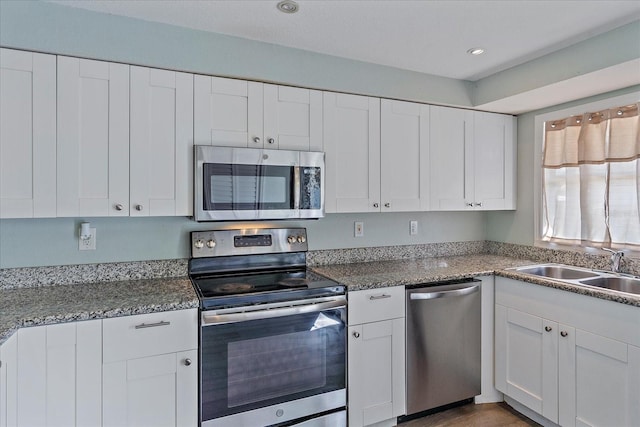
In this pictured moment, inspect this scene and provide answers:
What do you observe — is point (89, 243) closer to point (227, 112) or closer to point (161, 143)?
point (161, 143)

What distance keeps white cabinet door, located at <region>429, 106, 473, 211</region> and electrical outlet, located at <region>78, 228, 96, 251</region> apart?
2.25 meters

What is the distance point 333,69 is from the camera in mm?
2459

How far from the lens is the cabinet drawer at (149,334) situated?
1.67 meters

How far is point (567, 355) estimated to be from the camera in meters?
2.12

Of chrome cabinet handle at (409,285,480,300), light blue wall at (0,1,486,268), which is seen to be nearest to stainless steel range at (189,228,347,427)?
light blue wall at (0,1,486,268)

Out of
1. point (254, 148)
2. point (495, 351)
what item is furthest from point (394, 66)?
point (495, 351)

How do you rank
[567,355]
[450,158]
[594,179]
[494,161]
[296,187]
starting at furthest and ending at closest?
[494,161] < [450,158] < [594,179] < [296,187] < [567,355]

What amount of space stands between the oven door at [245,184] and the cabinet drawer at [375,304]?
63 cm

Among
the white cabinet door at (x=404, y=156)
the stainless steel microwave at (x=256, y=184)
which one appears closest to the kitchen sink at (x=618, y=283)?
the white cabinet door at (x=404, y=156)

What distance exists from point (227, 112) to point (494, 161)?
7.08 ft

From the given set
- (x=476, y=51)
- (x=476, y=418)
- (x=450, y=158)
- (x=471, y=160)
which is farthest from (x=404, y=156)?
(x=476, y=418)

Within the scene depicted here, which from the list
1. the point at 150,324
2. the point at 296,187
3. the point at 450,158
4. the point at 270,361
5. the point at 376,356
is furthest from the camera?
the point at 450,158

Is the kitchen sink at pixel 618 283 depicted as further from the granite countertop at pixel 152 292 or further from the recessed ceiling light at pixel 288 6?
the recessed ceiling light at pixel 288 6

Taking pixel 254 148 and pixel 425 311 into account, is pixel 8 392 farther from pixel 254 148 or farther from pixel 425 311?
pixel 425 311
